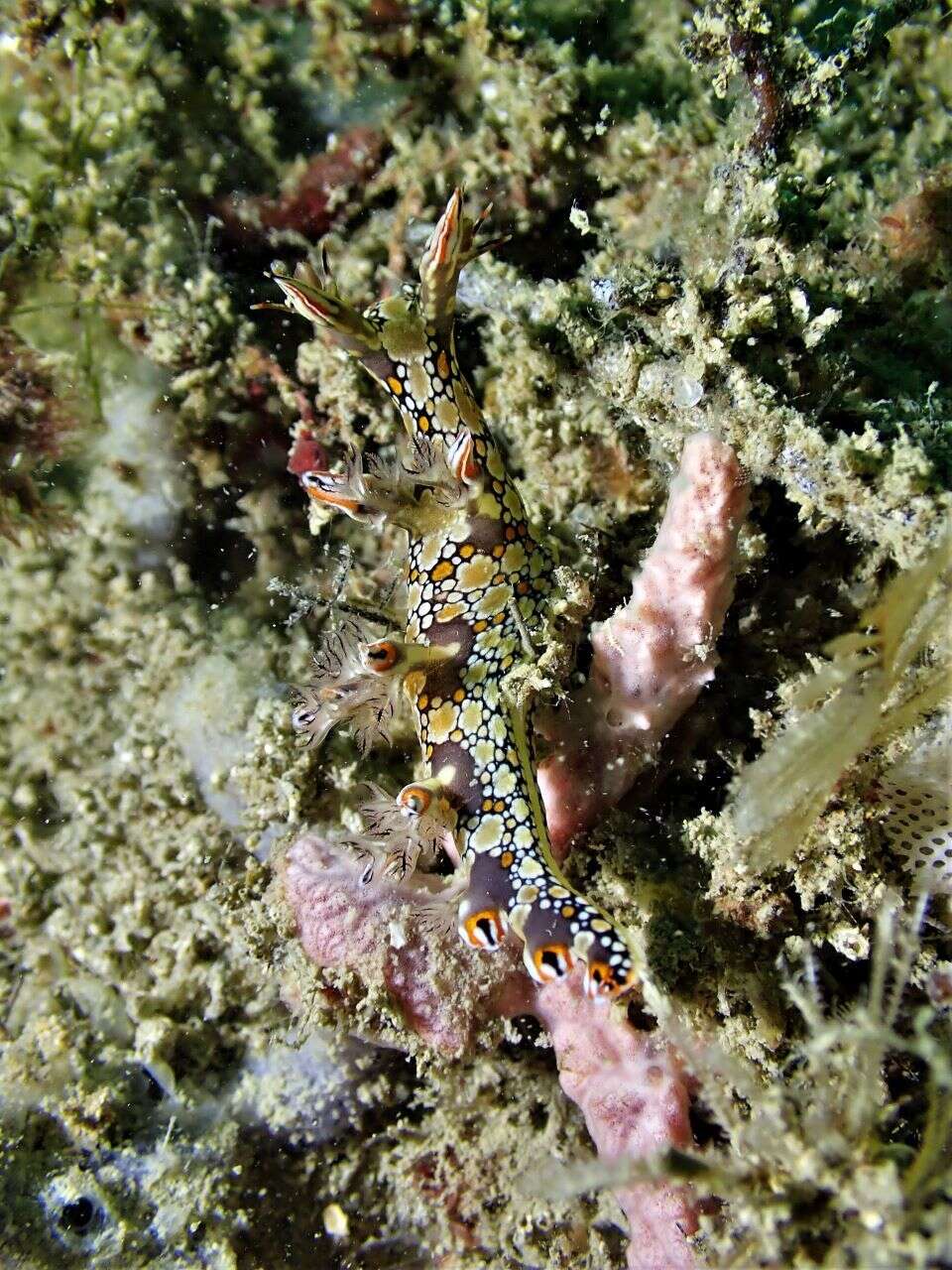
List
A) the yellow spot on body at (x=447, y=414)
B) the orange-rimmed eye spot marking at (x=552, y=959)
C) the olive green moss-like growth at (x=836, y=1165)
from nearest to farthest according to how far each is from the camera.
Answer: the olive green moss-like growth at (x=836, y=1165)
the orange-rimmed eye spot marking at (x=552, y=959)
the yellow spot on body at (x=447, y=414)

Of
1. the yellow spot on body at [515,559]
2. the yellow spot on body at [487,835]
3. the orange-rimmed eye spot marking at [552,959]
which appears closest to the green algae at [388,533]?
the orange-rimmed eye spot marking at [552,959]

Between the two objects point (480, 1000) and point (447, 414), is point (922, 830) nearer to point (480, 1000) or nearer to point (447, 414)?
point (480, 1000)

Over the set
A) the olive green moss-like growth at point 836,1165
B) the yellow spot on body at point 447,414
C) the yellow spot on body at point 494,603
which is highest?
the yellow spot on body at point 447,414

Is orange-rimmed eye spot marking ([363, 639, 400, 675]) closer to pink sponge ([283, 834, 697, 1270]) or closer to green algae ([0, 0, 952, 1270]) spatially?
pink sponge ([283, 834, 697, 1270])

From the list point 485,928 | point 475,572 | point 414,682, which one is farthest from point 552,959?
point 475,572

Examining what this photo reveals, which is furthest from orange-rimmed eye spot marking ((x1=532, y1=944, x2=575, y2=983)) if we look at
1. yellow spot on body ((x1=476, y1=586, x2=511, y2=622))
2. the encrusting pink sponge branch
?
yellow spot on body ((x1=476, y1=586, x2=511, y2=622))

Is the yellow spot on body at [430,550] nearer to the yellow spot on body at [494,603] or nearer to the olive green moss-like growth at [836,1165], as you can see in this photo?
the yellow spot on body at [494,603]

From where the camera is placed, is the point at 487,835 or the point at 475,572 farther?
the point at 475,572
